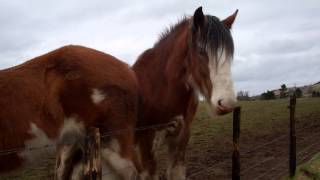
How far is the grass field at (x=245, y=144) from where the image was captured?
894 cm

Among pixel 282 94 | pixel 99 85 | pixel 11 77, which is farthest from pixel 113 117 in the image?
pixel 282 94

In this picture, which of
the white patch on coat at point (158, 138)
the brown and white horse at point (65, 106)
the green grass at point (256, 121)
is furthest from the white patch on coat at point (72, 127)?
the green grass at point (256, 121)

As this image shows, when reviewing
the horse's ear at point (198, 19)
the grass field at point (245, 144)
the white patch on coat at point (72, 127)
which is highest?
the horse's ear at point (198, 19)

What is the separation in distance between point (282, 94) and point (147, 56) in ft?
82.8

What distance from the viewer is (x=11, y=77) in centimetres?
412

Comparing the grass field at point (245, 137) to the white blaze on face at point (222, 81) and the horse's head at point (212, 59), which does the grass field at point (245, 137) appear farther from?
the white blaze on face at point (222, 81)

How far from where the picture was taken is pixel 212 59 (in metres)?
5.05

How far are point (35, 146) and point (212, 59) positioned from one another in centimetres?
214

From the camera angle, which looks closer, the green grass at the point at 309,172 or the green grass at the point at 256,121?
the green grass at the point at 309,172

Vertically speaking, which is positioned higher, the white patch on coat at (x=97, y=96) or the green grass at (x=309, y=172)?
the white patch on coat at (x=97, y=96)

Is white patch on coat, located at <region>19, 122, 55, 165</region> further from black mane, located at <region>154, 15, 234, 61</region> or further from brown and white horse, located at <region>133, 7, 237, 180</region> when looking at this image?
black mane, located at <region>154, 15, 234, 61</region>

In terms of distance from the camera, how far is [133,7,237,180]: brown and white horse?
5.00 meters

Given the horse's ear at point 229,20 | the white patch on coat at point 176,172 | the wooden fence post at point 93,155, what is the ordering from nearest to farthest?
the wooden fence post at point 93,155 < the horse's ear at point 229,20 < the white patch on coat at point 176,172

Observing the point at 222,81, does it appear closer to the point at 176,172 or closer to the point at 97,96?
the point at 97,96
